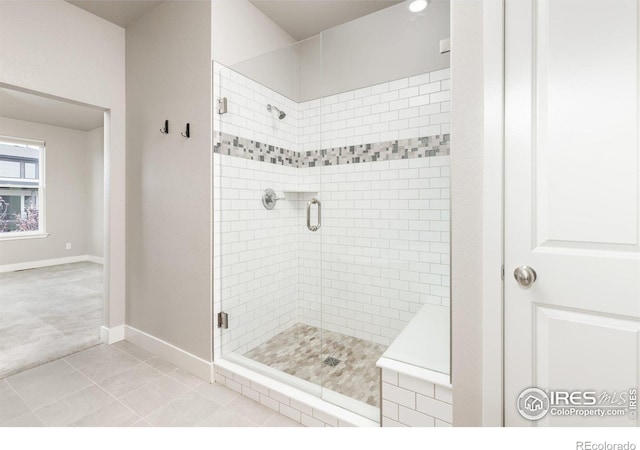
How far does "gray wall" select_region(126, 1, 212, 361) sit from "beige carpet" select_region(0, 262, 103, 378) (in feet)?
1.98

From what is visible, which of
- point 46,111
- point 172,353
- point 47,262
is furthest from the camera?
point 47,262

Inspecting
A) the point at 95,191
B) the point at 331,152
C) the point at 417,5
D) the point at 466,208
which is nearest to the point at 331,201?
the point at 331,152

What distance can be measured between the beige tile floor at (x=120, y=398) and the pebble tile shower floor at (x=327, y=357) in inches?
11.9

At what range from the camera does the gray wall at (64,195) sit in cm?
529

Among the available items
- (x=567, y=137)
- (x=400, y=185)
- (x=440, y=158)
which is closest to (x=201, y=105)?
(x=400, y=185)

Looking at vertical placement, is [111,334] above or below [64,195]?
below

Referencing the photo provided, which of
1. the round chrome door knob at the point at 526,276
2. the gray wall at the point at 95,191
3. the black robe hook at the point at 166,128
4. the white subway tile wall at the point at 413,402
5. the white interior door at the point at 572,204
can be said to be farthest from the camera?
the gray wall at the point at 95,191

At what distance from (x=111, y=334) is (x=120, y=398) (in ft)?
3.22

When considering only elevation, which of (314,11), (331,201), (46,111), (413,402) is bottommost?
(413,402)

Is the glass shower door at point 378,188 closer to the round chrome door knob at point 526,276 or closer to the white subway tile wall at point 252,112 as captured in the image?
the white subway tile wall at point 252,112

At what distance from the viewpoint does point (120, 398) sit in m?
1.81

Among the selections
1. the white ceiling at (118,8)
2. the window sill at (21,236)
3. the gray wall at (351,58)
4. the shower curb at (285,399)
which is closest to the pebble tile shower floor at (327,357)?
the shower curb at (285,399)

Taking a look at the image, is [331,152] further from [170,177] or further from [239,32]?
[170,177]

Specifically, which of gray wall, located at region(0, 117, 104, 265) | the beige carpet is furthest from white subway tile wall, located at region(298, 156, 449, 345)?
gray wall, located at region(0, 117, 104, 265)
